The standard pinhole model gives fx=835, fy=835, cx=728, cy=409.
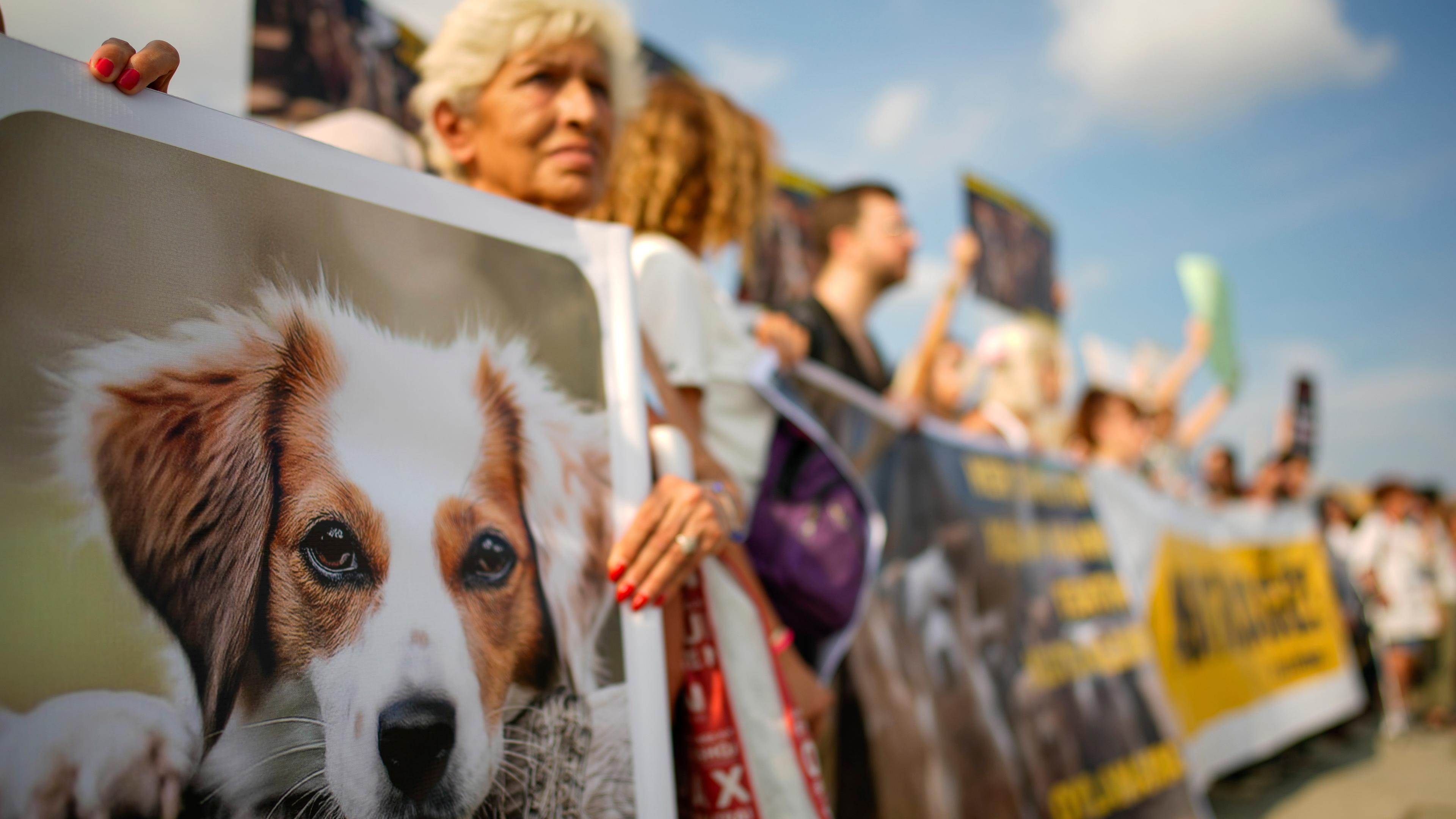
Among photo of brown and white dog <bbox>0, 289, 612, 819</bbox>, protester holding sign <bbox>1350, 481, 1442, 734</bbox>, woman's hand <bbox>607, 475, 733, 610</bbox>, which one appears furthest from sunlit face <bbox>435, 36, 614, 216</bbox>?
protester holding sign <bbox>1350, 481, 1442, 734</bbox>

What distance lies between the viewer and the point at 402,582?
91 centimetres

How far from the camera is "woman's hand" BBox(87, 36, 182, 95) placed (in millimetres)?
801

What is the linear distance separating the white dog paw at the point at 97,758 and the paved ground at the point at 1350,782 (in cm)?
→ 444

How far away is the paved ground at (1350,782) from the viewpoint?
12.6ft

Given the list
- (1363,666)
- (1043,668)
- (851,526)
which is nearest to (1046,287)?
(1043,668)

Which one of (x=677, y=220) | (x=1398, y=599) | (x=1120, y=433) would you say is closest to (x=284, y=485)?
(x=677, y=220)

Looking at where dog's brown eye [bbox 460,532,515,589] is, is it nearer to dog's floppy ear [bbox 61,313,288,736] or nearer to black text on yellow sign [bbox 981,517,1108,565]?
dog's floppy ear [bbox 61,313,288,736]

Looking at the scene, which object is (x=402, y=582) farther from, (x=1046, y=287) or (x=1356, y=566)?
(x=1356, y=566)

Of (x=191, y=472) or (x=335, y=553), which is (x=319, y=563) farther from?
(x=191, y=472)

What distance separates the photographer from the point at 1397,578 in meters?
6.55

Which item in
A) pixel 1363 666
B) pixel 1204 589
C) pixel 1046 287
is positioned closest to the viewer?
pixel 1204 589

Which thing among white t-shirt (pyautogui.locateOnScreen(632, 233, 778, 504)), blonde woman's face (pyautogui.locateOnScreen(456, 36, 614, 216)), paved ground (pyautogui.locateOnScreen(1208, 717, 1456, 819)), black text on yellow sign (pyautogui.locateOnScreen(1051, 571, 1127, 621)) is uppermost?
blonde woman's face (pyautogui.locateOnScreen(456, 36, 614, 216))

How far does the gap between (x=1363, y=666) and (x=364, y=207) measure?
798 cm

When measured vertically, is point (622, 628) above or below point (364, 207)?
below
